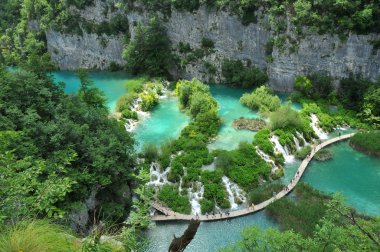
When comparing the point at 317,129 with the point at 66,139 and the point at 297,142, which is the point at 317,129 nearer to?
the point at 297,142

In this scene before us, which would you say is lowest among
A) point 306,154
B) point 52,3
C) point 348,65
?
point 306,154

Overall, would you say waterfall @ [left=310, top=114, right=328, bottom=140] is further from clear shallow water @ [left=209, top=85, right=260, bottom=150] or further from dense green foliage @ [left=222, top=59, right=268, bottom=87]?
dense green foliage @ [left=222, top=59, right=268, bottom=87]

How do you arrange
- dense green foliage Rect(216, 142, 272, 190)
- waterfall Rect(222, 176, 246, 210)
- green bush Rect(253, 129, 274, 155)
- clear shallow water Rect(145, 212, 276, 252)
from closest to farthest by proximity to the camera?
clear shallow water Rect(145, 212, 276, 252) < waterfall Rect(222, 176, 246, 210) < dense green foliage Rect(216, 142, 272, 190) < green bush Rect(253, 129, 274, 155)

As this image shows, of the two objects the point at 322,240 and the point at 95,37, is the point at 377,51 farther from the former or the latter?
the point at 95,37

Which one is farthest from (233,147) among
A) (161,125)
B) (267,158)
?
(161,125)

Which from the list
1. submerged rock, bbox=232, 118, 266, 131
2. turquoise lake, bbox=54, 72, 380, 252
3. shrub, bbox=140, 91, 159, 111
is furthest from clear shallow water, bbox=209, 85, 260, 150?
shrub, bbox=140, 91, 159, 111

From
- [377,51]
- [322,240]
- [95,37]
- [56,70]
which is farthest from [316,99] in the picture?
[56,70]

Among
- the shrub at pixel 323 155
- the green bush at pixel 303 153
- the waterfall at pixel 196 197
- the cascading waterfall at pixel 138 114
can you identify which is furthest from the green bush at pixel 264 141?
the cascading waterfall at pixel 138 114

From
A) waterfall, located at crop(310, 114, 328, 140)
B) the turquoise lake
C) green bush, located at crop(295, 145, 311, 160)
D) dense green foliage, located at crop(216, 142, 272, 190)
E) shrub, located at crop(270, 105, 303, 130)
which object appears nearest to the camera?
the turquoise lake
